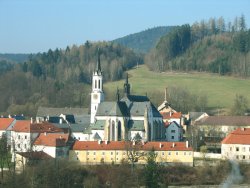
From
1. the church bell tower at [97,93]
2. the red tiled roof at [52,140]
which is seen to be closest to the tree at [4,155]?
Answer: the red tiled roof at [52,140]

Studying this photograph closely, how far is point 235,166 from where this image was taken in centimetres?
6159

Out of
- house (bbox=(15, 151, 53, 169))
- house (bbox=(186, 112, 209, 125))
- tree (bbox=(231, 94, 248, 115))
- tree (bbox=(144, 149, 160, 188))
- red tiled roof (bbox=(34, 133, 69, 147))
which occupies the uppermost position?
tree (bbox=(231, 94, 248, 115))

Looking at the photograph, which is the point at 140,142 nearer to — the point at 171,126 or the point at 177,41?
the point at 171,126

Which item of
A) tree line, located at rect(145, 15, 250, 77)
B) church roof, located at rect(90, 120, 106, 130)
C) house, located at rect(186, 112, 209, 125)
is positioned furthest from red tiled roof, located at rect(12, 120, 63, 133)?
tree line, located at rect(145, 15, 250, 77)

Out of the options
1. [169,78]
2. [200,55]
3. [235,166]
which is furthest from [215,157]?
[200,55]

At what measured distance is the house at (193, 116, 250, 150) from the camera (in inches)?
2959

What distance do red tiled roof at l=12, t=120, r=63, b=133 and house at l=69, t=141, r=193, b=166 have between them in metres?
6.50

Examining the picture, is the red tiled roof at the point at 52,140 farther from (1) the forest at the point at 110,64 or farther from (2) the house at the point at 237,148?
(1) the forest at the point at 110,64

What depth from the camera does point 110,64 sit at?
130750 mm

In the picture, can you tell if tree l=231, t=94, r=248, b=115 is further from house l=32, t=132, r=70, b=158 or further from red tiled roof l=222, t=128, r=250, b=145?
house l=32, t=132, r=70, b=158

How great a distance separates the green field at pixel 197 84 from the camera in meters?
108

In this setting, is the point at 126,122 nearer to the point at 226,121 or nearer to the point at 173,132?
the point at 173,132

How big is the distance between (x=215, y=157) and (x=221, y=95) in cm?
4615

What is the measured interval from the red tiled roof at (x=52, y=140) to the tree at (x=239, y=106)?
35524mm
